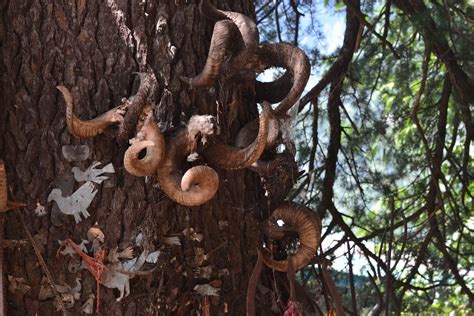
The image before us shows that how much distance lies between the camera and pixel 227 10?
1.77 meters

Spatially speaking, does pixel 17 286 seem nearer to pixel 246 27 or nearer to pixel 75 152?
pixel 75 152

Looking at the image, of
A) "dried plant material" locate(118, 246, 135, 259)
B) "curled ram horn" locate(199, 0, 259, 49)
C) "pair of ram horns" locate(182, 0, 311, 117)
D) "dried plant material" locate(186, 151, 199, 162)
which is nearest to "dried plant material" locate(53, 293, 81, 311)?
"dried plant material" locate(118, 246, 135, 259)

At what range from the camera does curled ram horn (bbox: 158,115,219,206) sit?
4.66 ft

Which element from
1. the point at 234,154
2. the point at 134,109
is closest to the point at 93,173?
the point at 134,109

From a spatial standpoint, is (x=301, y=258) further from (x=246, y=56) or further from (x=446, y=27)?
(x=446, y=27)

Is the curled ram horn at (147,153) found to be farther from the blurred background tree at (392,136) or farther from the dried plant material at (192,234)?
the blurred background tree at (392,136)

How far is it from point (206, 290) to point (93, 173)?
317mm

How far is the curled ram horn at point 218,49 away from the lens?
4.92 feet

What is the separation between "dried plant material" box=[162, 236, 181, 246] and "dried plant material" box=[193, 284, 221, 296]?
95mm

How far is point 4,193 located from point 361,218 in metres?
2.70

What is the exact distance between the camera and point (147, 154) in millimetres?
1434

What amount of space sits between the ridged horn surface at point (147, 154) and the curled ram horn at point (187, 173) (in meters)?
0.03

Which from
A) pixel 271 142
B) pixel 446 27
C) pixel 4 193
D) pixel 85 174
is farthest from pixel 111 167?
pixel 446 27

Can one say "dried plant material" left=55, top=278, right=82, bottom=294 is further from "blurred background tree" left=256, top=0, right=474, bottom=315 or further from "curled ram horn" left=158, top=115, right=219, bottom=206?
"blurred background tree" left=256, top=0, right=474, bottom=315
